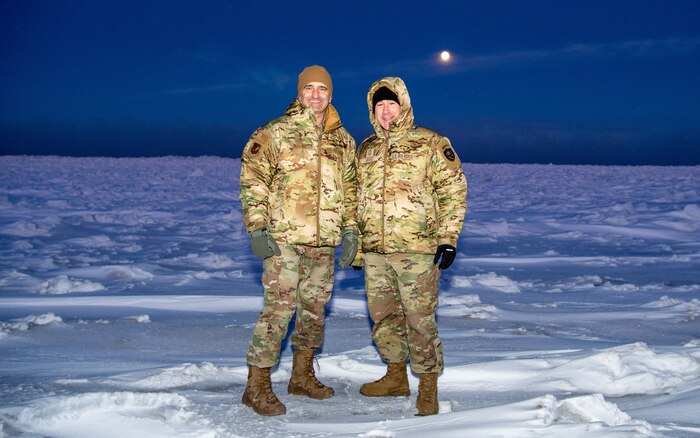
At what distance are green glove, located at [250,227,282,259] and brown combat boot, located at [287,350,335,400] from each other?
639mm

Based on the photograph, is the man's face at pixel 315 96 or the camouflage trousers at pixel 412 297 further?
the man's face at pixel 315 96

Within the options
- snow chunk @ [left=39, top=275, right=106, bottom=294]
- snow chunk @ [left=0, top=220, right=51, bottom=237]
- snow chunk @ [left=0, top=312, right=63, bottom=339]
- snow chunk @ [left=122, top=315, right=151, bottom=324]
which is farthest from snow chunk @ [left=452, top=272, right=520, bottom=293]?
snow chunk @ [left=0, top=220, right=51, bottom=237]

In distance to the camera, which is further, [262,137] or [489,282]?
[489,282]

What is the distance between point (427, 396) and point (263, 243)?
106cm

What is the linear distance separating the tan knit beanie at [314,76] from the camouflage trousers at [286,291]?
2.72 feet

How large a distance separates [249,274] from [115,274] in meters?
1.41

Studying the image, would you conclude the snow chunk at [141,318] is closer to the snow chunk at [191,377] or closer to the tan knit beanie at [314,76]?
the snow chunk at [191,377]

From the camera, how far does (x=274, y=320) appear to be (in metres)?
3.39

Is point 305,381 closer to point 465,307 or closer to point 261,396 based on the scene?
point 261,396

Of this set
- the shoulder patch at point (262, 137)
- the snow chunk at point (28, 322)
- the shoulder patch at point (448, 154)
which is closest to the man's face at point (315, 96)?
the shoulder patch at point (262, 137)

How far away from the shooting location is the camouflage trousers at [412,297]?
3346 mm

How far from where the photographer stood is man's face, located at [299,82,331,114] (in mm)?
3498

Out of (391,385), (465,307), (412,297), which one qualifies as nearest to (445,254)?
(412,297)

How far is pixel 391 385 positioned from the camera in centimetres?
360
